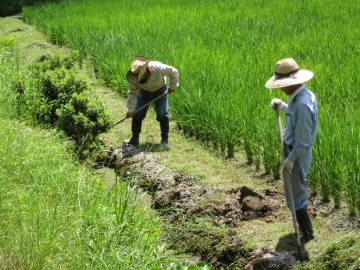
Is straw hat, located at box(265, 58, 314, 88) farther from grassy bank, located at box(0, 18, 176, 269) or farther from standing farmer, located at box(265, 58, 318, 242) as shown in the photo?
grassy bank, located at box(0, 18, 176, 269)

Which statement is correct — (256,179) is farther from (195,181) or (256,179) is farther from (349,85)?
(349,85)

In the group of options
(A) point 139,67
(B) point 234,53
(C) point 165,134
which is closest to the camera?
(A) point 139,67

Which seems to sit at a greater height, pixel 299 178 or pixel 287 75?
pixel 287 75

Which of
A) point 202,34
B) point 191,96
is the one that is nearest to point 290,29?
point 202,34

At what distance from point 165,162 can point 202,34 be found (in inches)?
169

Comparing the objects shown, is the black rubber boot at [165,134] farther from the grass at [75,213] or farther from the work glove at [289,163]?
the work glove at [289,163]

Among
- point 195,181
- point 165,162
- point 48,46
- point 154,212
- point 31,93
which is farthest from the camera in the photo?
point 48,46

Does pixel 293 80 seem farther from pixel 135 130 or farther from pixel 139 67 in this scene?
pixel 135 130

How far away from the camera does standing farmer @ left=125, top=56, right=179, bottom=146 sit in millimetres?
5859

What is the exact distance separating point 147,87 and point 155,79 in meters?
0.13

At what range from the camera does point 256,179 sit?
17.0 ft

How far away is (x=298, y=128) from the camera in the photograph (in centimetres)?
375

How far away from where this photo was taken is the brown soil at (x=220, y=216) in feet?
13.2

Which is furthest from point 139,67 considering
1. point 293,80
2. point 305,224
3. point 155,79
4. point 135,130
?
point 305,224
